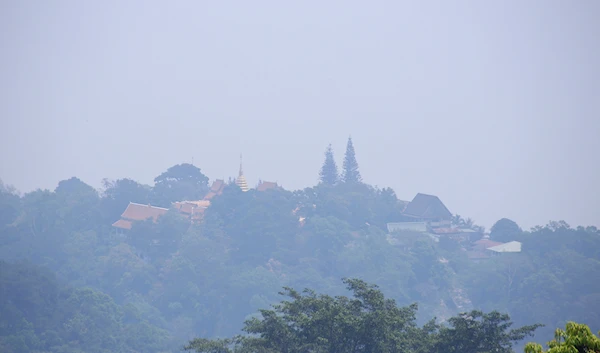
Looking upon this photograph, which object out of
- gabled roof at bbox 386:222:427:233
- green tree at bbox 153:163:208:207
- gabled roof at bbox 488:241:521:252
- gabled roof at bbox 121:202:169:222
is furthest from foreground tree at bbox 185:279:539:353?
green tree at bbox 153:163:208:207

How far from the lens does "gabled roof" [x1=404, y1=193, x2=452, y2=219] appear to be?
163 ft

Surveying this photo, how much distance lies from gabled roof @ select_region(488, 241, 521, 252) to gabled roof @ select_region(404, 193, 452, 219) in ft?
13.6

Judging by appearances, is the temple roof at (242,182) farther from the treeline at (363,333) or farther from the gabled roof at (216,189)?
the treeline at (363,333)

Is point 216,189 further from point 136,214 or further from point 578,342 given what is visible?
point 578,342

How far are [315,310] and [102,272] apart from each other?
92.6 ft

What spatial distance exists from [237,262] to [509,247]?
1613 cm

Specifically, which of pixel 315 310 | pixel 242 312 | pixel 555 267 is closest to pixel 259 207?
pixel 242 312

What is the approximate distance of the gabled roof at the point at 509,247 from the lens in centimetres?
4630

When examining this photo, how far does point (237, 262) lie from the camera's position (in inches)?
1772

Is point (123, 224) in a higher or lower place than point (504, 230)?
higher

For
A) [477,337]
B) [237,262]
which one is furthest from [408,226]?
[477,337]

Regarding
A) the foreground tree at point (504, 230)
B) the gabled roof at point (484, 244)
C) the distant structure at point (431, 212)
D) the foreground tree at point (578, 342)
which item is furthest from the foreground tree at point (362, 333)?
the distant structure at point (431, 212)

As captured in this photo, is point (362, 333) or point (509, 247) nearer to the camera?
point (362, 333)

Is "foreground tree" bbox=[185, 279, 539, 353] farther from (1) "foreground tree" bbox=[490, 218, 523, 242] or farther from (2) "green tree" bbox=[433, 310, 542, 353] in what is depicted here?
(1) "foreground tree" bbox=[490, 218, 523, 242]
